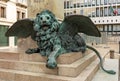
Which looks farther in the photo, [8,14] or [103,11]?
[103,11]

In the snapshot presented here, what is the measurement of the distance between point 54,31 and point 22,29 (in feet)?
3.24

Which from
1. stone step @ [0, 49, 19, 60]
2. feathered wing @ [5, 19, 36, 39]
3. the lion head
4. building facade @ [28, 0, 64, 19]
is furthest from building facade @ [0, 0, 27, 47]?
the lion head

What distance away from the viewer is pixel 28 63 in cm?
452

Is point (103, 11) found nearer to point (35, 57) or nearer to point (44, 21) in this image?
point (44, 21)

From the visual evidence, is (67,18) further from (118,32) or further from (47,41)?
(118,32)

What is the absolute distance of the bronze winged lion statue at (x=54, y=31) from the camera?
4.62m

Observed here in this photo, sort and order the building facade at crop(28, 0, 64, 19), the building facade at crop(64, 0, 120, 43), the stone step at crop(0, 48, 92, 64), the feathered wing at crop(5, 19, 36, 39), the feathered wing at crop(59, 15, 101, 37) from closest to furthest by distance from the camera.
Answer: the stone step at crop(0, 48, 92, 64), the feathered wing at crop(59, 15, 101, 37), the feathered wing at crop(5, 19, 36, 39), the building facade at crop(28, 0, 64, 19), the building facade at crop(64, 0, 120, 43)

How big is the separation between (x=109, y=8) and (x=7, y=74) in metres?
32.7

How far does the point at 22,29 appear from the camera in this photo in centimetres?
534

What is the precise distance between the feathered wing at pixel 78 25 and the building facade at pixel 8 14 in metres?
17.7

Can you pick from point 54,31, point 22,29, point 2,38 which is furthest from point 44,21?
point 2,38

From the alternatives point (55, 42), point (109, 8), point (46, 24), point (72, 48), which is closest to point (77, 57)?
point (72, 48)

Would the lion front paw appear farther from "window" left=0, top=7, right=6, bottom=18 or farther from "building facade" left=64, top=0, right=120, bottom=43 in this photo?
"building facade" left=64, top=0, right=120, bottom=43

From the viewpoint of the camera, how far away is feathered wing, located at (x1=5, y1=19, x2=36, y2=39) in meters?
5.10
